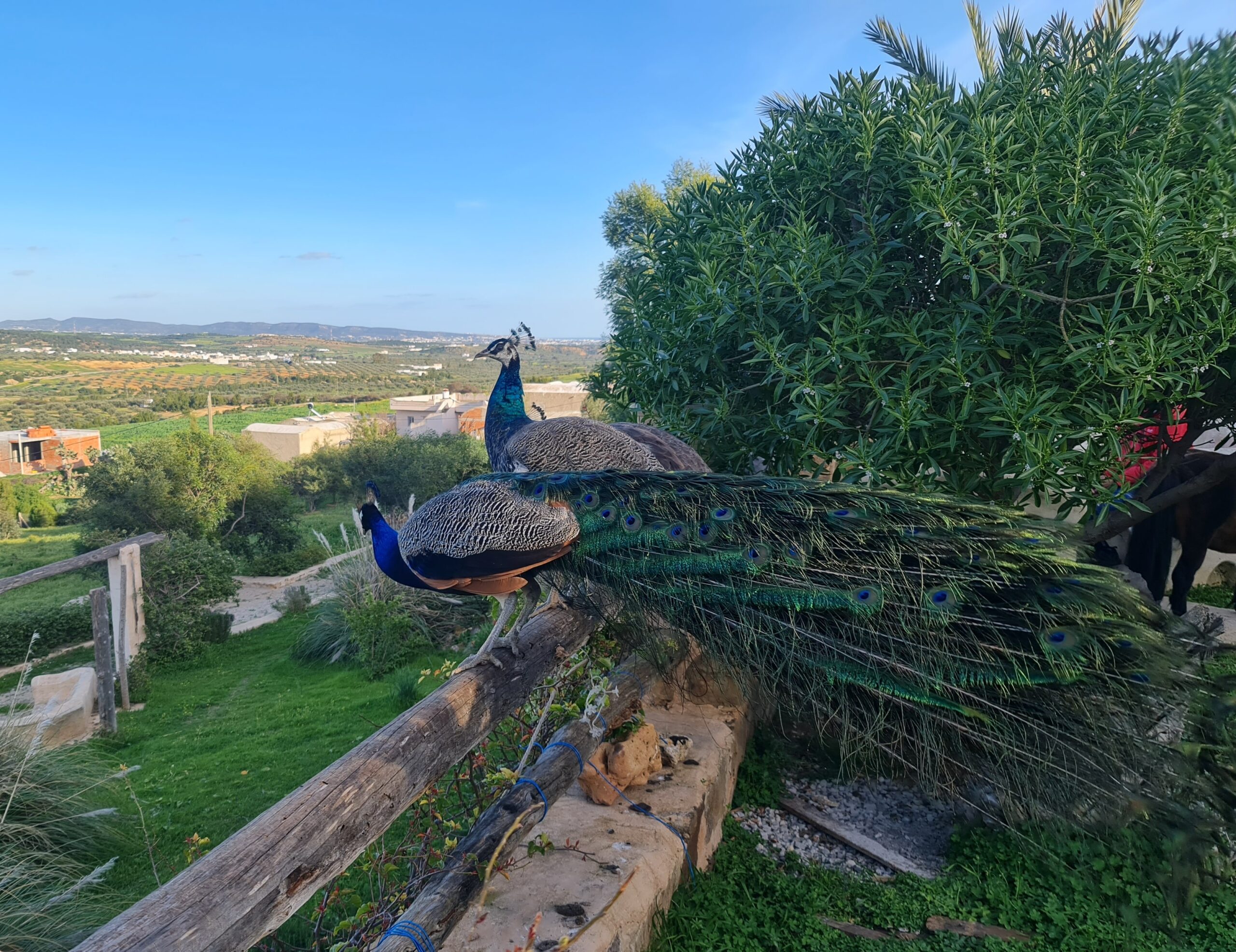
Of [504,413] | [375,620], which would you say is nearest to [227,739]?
[375,620]

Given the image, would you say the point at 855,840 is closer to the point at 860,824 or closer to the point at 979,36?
the point at 860,824

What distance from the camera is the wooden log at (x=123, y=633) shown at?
10.5m

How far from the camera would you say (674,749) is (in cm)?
446

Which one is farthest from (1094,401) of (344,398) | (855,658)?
(344,398)

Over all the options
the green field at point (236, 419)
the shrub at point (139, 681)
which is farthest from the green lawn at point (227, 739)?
the green field at point (236, 419)

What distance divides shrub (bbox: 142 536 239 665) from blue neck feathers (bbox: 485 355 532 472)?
36.7 ft

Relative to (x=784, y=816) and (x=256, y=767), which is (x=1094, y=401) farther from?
(x=256, y=767)

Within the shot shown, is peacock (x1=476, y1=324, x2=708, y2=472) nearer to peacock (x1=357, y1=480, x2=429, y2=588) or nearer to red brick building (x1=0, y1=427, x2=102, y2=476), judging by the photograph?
peacock (x1=357, y1=480, x2=429, y2=588)

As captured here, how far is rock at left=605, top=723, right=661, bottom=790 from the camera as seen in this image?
3967mm

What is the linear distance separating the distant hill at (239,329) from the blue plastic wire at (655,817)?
146720 millimetres

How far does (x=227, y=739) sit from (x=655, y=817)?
7.73m

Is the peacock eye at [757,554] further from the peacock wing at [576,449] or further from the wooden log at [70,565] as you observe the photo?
the wooden log at [70,565]

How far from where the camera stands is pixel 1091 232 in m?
3.62

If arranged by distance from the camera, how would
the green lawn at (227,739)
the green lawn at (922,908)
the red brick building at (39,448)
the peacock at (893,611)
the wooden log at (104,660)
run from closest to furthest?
the peacock at (893,611) < the green lawn at (922,908) < the green lawn at (227,739) < the wooden log at (104,660) < the red brick building at (39,448)
